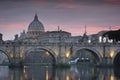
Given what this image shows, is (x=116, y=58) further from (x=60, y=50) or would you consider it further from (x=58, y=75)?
(x=58, y=75)

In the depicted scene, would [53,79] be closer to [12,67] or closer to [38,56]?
[12,67]

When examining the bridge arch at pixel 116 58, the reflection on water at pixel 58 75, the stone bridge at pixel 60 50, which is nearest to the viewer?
the reflection on water at pixel 58 75

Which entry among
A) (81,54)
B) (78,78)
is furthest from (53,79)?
(81,54)

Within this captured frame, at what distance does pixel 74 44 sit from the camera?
108m

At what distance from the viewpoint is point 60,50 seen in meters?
106

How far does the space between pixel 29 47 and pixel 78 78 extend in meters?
34.9

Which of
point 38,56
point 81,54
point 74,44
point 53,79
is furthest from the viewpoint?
point 38,56

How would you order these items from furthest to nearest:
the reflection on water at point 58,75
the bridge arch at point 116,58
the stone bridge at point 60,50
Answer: the bridge arch at point 116,58 → the stone bridge at point 60,50 → the reflection on water at point 58,75

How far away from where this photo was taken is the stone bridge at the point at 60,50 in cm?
10312

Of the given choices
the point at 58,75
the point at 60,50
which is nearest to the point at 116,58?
the point at 60,50

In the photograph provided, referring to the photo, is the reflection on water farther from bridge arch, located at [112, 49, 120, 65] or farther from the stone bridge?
bridge arch, located at [112, 49, 120, 65]

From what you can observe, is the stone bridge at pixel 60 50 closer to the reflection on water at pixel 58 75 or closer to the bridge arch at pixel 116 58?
the bridge arch at pixel 116 58

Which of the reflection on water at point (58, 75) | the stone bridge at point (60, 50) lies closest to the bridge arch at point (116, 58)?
the stone bridge at point (60, 50)

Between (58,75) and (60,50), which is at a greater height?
(60,50)
